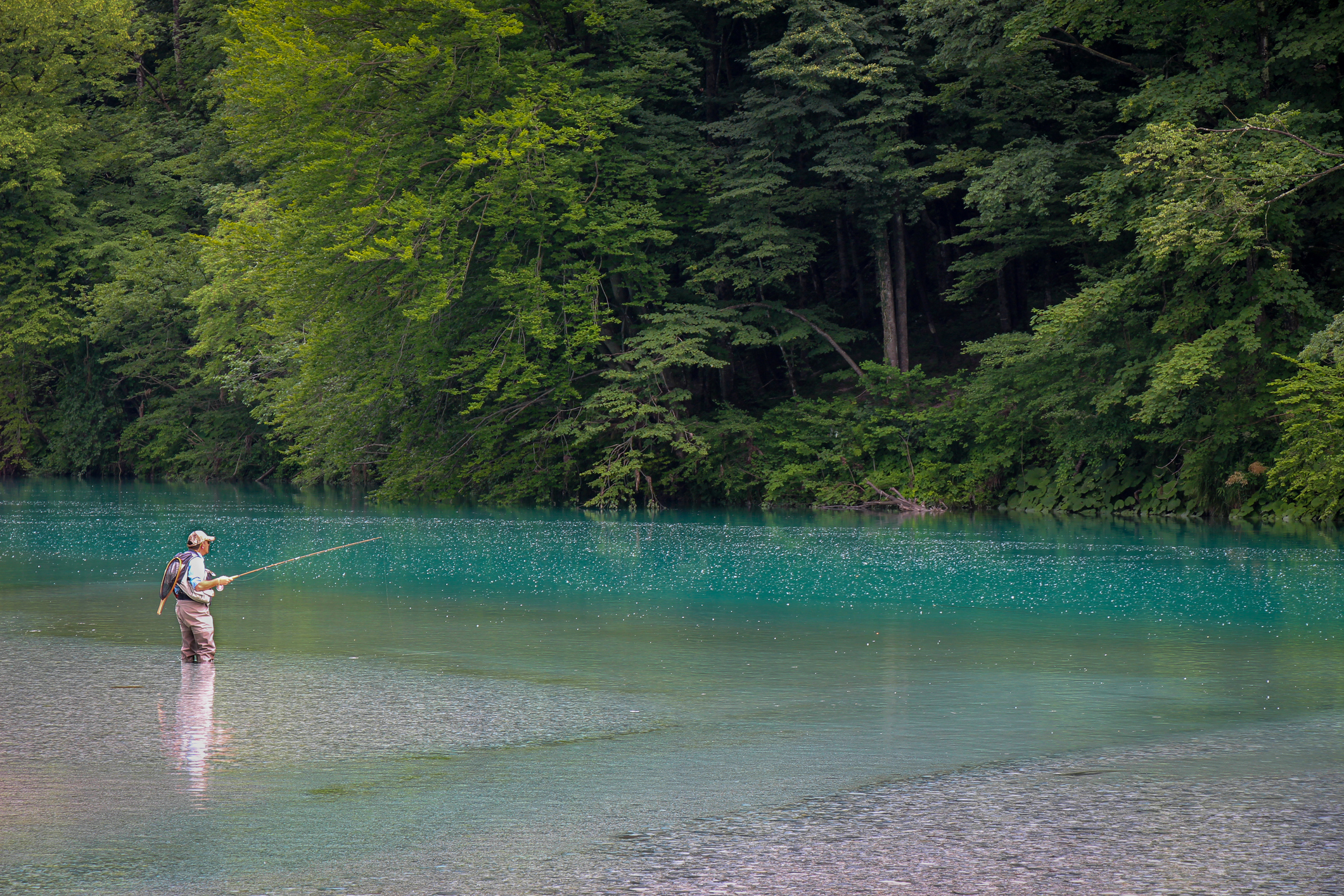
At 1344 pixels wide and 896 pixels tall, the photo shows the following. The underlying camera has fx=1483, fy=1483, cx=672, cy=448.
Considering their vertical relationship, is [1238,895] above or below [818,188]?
below

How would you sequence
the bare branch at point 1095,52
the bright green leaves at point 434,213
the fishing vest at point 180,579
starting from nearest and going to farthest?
the fishing vest at point 180,579
the bare branch at point 1095,52
the bright green leaves at point 434,213

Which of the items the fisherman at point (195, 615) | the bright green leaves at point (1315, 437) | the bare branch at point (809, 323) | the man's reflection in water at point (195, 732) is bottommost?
the man's reflection in water at point (195, 732)

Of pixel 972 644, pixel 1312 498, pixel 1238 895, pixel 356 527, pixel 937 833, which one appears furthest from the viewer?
pixel 356 527

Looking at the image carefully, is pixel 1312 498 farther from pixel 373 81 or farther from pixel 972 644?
pixel 373 81

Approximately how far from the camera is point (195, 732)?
9.95 meters

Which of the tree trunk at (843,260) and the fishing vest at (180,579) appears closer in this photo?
the fishing vest at (180,579)

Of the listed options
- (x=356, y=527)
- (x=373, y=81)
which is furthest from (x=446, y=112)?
(x=356, y=527)

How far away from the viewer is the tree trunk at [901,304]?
1667 inches

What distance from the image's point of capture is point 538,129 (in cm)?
3819

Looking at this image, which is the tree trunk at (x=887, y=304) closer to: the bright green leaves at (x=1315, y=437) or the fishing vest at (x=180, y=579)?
the bright green leaves at (x=1315, y=437)

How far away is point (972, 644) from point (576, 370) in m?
29.3

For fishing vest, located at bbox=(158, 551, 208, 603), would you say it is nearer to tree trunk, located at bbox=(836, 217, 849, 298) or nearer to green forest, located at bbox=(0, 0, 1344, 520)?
green forest, located at bbox=(0, 0, 1344, 520)

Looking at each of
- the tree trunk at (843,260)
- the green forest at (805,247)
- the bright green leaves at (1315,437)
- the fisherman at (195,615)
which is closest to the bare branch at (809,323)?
the green forest at (805,247)

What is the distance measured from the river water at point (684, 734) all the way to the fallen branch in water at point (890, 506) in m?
16.2
